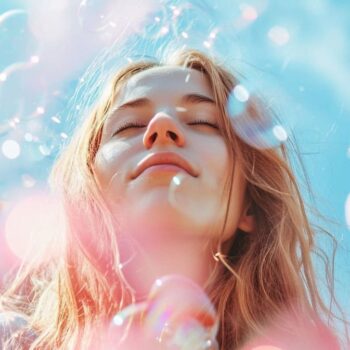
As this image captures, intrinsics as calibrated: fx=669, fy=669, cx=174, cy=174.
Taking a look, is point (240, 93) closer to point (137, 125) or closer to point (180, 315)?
point (137, 125)

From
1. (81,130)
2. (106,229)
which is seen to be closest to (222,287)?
(106,229)

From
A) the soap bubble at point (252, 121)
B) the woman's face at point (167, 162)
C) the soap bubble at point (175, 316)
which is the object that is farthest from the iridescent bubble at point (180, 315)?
the soap bubble at point (252, 121)

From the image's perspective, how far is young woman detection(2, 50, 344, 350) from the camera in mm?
2297

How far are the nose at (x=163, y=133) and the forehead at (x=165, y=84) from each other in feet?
0.74

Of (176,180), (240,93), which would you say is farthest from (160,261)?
(240,93)

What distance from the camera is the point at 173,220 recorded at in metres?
2.25

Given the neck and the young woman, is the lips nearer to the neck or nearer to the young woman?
the young woman

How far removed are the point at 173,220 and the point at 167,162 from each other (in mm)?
Answer: 200

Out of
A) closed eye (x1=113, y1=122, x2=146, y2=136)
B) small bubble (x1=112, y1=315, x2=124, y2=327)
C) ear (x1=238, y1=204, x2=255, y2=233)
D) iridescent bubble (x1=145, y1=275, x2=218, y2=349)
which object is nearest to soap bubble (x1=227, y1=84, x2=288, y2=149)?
ear (x1=238, y1=204, x2=255, y2=233)

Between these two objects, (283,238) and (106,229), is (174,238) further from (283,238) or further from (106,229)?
(283,238)

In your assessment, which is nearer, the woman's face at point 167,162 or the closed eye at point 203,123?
the woman's face at point 167,162

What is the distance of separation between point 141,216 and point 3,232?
128 centimetres

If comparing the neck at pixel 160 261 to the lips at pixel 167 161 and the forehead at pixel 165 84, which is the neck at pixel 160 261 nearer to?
the lips at pixel 167 161

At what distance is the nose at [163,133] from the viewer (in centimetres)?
233
